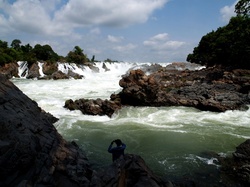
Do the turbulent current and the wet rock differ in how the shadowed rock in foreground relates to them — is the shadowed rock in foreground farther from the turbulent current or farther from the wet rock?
the turbulent current

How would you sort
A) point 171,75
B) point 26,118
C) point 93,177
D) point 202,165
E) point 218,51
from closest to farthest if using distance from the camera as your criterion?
1. point 93,177
2. point 26,118
3. point 202,165
4. point 171,75
5. point 218,51

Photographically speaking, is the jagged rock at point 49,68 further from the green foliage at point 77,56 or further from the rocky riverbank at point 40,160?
the rocky riverbank at point 40,160

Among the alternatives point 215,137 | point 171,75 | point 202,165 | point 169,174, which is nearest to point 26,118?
point 169,174

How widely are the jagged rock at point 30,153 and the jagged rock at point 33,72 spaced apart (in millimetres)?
41644

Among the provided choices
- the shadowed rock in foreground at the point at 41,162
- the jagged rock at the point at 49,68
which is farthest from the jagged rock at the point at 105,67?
the shadowed rock in foreground at the point at 41,162

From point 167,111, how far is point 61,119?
27.5ft

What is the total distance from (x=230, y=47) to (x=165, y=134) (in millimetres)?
29610

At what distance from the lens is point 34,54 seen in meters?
58.4

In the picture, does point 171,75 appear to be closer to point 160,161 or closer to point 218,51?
point 218,51

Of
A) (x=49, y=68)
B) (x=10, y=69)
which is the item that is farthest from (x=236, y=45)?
(x=10, y=69)

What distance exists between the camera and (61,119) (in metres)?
17.9

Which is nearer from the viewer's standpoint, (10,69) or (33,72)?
(10,69)

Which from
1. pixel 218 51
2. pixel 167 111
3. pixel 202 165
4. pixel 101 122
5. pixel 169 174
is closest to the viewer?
pixel 169 174

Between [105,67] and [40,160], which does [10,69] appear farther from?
[40,160]
